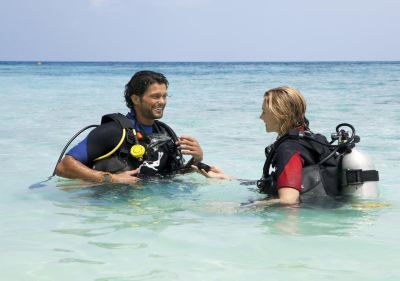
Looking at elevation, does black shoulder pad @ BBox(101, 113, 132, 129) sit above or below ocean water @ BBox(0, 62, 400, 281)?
above

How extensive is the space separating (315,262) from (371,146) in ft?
20.2

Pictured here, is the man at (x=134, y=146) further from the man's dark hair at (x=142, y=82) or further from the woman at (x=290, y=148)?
the woman at (x=290, y=148)

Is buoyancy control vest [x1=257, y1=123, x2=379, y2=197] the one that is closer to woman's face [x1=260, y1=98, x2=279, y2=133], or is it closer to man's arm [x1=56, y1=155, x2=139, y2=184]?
woman's face [x1=260, y1=98, x2=279, y2=133]

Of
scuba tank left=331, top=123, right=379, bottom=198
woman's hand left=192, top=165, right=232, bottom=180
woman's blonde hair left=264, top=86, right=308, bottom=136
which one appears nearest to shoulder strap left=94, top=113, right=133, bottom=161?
woman's hand left=192, top=165, right=232, bottom=180

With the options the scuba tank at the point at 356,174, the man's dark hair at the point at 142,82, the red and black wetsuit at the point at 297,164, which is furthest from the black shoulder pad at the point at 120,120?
the scuba tank at the point at 356,174

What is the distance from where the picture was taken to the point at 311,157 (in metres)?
4.63

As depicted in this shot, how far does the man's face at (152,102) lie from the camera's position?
5.80 m

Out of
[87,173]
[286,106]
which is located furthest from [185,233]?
[87,173]

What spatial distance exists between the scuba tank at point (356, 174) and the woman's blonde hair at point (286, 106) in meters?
0.43

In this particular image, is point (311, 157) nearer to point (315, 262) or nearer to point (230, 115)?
point (315, 262)

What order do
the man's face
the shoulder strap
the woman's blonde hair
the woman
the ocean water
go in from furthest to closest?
the man's face
the shoulder strap
the woman's blonde hair
the woman
the ocean water

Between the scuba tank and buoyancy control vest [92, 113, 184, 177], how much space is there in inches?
69.0

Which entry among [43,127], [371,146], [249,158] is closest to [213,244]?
[249,158]

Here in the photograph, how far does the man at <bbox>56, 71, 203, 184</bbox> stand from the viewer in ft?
18.0
